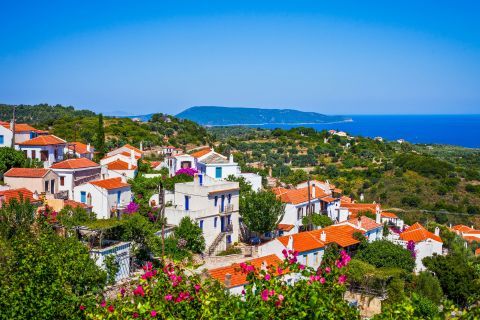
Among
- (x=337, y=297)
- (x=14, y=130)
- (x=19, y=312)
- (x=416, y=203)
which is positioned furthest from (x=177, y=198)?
(x=416, y=203)

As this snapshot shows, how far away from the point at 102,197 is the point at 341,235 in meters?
15.8

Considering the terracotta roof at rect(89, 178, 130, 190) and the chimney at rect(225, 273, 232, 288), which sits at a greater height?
the terracotta roof at rect(89, 178, 130, 190)

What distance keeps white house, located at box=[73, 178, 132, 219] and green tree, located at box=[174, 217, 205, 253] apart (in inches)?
203

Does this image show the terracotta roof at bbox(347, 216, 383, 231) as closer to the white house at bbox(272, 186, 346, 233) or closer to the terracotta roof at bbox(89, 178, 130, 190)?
the white house at bbox(272, 186, 346, 233)

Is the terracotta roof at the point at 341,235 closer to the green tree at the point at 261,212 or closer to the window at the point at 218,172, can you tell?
the green tree at the point at 261,212

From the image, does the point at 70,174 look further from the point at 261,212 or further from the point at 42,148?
the point at 261,212

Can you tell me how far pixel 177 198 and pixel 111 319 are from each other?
2552 centimetres

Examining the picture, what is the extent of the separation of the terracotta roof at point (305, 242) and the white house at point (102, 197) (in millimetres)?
11087

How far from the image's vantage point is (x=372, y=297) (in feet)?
97.3

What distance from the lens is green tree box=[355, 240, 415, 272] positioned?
32.9 meters

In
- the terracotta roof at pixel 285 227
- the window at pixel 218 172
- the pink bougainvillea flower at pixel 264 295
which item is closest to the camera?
the pink bougainvillea flower at pixel 264 295

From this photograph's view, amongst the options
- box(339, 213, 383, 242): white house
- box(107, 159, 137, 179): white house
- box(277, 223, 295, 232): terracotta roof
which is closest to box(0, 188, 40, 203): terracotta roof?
box(107, 159, 137, 179): white house

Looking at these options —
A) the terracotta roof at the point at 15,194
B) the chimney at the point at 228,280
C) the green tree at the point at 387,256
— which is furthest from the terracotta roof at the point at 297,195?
the terracotta roof at the point at 15,194

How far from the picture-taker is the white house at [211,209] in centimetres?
A: 3334
